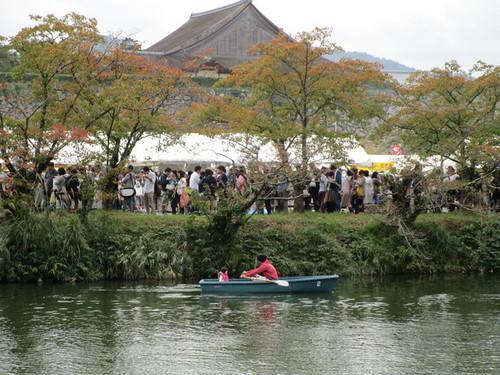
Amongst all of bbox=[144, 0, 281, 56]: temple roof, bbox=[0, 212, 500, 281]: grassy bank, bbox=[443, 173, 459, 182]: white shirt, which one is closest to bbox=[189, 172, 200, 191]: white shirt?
bbox=[0, 212, 500, 281]: grassy bank

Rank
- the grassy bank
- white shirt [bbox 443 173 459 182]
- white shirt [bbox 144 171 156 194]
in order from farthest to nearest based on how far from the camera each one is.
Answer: white shirt [bbox 144 171 156 194], white shirt [bbox 443 173 459 182], the grassy bank

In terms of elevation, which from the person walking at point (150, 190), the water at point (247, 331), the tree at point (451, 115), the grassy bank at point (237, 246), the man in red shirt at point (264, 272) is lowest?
the water at point (247, 331)

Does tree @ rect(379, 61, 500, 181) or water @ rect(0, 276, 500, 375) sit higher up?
tree @ rect(379, 61, 500, 181)

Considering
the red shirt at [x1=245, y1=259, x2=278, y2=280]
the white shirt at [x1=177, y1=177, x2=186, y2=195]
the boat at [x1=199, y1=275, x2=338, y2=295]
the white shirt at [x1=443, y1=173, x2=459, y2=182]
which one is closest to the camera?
the boat at [x1=199, y1=275, x2=338, y2=295]

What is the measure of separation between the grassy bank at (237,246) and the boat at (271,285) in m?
3.00

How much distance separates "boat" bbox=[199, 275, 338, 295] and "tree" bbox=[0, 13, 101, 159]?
5.98 meters

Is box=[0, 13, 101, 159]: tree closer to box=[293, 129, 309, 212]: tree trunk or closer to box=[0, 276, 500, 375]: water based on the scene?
box=[0, 276, 500, 375]: water

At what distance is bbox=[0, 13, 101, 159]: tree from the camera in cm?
2552

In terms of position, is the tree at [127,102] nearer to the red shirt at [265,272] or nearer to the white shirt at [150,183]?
the white shirt at [150,183]

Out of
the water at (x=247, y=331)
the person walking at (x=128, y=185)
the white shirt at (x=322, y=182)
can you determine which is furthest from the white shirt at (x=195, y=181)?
the water at (x=247, y=331)

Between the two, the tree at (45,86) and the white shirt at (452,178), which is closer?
the tree at (45,86)

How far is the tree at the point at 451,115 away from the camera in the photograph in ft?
98.4

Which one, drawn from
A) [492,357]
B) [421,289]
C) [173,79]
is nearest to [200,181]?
[173,79]

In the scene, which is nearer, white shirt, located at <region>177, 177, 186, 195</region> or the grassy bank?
→ the grassy bank
